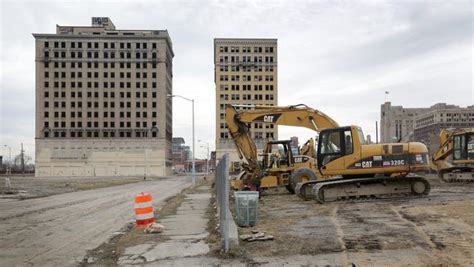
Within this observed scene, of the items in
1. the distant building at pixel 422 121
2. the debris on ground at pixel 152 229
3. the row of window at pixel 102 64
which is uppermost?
the row of window at pixel 102 64

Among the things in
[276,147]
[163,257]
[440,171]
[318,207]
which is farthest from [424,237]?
[440,171]

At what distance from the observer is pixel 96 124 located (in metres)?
141

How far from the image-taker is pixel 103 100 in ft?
468

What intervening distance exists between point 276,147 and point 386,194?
7947 millimetres

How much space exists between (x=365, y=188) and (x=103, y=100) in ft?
427

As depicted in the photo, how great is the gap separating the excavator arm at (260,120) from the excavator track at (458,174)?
1192cm

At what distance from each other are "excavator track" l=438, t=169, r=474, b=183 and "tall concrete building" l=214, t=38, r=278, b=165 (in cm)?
11305

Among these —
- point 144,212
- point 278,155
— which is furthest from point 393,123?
point 144,212

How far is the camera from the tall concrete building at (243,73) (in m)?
145

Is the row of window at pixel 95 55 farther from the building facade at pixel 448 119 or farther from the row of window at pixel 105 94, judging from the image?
the building facade at pixel 448 119

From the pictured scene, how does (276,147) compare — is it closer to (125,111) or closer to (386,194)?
(386,194)

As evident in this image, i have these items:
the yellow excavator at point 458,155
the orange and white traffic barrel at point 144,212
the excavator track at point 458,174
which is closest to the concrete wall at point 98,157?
the yellow excavator at point 458,155

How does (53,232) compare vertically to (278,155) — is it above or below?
below

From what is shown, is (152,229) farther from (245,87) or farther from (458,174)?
(245,87)
